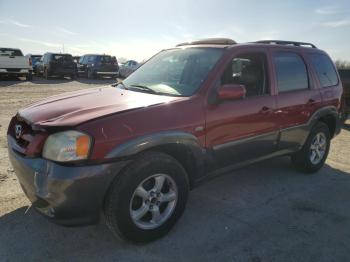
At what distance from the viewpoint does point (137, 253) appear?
297 centimetres

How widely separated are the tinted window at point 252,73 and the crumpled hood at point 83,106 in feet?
3.69

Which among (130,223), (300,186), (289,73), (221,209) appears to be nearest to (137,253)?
(130,223)

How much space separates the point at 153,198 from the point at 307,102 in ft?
9.07

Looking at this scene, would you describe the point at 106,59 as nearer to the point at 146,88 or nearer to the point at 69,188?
the point at 146,88

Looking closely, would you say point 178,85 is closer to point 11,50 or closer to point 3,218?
point 3,218

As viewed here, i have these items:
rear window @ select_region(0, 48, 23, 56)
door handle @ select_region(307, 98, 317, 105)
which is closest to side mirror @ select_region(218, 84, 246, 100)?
door handle @ select_region(307, 98, 317, 105)

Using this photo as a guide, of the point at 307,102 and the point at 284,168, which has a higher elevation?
the point at 307,102

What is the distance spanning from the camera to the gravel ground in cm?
297

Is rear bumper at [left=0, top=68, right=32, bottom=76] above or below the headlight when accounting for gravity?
below

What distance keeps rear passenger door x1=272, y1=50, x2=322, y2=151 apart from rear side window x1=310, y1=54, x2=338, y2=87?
258 millimetres

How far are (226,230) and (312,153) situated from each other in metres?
2.48

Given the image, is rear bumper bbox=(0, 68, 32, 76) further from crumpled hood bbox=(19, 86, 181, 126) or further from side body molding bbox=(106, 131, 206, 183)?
side body molding bbox=(106, 131, 206, 183)

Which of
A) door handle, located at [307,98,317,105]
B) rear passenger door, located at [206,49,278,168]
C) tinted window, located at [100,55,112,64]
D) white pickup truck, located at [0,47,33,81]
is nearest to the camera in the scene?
rear passenger door, located at [206,49,278,168]

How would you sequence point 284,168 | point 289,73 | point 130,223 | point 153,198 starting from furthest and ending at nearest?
point 284,168 → point 289,73 → point 153,198 → point 130,223
